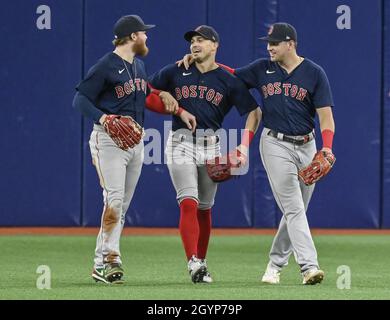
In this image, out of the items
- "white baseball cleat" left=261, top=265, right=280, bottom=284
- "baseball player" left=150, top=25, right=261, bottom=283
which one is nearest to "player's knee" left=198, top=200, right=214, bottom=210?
"baseball player" left=150, top=25, right=261, bottom=283

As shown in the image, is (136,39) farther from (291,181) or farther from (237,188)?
(237,188)

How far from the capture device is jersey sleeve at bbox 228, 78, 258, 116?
29.0ft

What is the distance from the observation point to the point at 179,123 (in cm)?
884

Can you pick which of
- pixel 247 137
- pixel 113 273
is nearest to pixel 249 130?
pixel 247 137

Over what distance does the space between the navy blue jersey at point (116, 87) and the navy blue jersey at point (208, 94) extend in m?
0.33

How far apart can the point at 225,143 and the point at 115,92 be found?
11.6 feet

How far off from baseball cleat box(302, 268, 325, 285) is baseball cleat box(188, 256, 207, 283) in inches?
28.1

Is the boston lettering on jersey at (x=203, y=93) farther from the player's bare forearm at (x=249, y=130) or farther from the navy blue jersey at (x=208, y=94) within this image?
the player's bare forearm at (x=249, y=130)

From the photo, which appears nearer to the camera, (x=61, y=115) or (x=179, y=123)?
(x=179, y=123)

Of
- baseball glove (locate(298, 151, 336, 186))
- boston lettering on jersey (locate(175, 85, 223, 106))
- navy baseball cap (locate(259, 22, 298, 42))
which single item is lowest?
baseball glove (locate(298, 151, 336, 186))

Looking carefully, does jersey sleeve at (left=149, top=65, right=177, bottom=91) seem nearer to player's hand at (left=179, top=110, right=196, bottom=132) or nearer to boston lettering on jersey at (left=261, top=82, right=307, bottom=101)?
player's hand at (left=179, top=110, right=196, bottom=132)

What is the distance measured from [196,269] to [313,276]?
2.66 feet
